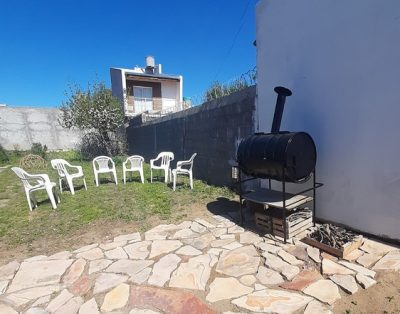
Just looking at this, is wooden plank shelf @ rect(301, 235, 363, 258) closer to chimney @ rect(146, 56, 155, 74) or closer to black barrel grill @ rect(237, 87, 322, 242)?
black barrel grill @ rect(237, 87, 322, 242)

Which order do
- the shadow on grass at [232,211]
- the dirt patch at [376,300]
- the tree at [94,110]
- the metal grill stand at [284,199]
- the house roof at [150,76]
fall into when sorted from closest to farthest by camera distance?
the dirt patch at [376,300] → the metal grill stand at [284,199] → the shadow on grass at [232,211] → the tree at [94,110] → the house roof at [150,76]

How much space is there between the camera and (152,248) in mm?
3857

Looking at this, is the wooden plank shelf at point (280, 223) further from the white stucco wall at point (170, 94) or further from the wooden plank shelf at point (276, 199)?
the white stucco wall at point (170, 94)

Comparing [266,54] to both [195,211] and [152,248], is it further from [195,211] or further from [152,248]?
[152,248]

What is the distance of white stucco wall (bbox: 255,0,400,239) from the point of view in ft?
11.0

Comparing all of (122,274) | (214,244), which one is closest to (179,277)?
(122,274)

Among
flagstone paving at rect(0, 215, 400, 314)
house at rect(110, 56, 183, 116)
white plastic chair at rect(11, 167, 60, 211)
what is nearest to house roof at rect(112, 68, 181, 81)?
house at rect(110, 56, 183, 116)

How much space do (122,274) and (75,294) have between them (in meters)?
0.54

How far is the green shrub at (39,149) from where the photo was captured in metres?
16.6

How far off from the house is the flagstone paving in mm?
18141

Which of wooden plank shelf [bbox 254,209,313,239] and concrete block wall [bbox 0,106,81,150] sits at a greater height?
concrete block wall [bbox 0,106,81,150]

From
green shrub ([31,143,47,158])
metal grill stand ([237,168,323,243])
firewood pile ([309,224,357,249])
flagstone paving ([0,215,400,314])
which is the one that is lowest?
flagstone paving ([0,215,400,314])

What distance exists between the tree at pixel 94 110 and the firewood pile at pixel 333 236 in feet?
47.7

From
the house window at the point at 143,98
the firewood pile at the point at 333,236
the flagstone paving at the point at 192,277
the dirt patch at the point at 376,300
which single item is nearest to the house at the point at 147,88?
the house window at the point at 143,98
